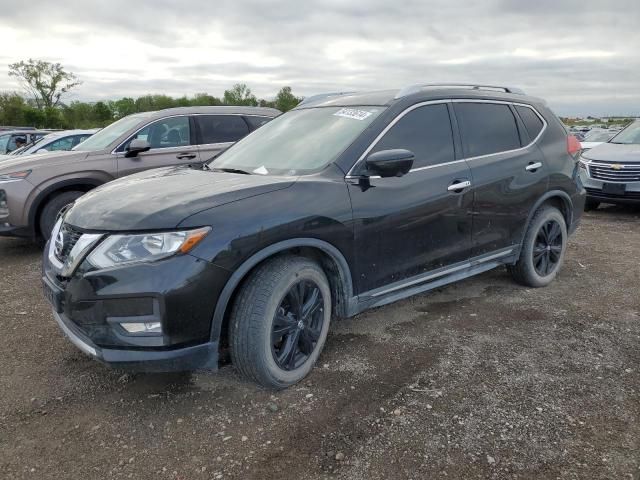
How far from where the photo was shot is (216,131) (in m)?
7.21

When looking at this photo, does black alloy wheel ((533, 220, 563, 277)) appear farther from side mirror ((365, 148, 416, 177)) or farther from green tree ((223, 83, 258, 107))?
green tree ((223, 83, 258, 107))

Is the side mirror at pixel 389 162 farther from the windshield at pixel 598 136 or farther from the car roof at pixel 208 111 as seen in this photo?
the windshield at pixel 598 136

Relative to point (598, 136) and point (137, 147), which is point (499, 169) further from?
point (598, 136)

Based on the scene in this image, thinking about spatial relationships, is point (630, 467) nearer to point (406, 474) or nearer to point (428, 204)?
point (406, 474)

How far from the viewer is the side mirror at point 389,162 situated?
3088mm

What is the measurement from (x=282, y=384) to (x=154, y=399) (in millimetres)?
737

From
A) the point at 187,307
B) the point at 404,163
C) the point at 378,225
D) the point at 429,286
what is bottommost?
the point at 429,286

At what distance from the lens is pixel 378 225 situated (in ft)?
10.8

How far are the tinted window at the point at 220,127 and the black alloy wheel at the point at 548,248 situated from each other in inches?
168

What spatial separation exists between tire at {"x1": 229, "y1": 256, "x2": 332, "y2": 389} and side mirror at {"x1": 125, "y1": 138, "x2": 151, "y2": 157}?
4163 millimetres

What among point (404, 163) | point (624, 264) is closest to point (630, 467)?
point (404, 163)

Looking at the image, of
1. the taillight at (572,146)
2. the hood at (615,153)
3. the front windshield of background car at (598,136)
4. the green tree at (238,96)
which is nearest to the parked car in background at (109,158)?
the taillight at (572,146)

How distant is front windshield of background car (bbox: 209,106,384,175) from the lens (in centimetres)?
338

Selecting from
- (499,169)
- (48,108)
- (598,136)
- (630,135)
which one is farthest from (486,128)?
(48,108)
